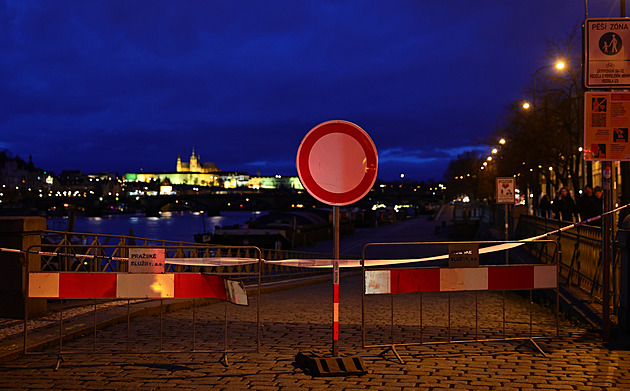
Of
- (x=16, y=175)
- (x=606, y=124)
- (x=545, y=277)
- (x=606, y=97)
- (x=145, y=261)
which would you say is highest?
(x=16, y=175)

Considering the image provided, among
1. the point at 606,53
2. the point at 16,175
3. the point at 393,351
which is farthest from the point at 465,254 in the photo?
the point at 16,175

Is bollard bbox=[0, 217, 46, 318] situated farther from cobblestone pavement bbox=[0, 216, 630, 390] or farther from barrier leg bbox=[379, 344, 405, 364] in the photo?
barrier leg bbox=[379, 344, 405, 364]

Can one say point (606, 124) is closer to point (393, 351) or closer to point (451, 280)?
point (451, 280)

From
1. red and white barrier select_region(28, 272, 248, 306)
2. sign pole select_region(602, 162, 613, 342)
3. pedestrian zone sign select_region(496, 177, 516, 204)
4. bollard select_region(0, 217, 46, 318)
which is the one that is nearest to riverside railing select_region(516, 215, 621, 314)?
sign pole select_region(602, 162, 613, 342)

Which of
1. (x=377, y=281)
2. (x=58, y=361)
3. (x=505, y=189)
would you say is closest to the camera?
(x=58, y=361)

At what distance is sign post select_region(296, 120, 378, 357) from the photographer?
6289 millimetres

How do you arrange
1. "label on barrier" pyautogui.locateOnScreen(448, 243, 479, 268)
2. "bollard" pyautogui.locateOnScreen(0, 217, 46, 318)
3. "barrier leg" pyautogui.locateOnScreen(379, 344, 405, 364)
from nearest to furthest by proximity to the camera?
"barrier leg" pyautogui.locateOnScreen(379, 344, 405, 364), "label on barrier" pyautogui.locateOnScreen(448, 243, 479, 268), "bollard" pyautogui.locateOnScreen(0, 217, 46, 318)

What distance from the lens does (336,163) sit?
20.9ft

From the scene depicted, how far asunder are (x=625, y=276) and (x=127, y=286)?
564 centimetres

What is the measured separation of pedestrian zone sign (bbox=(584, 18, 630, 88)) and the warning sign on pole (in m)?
0.16

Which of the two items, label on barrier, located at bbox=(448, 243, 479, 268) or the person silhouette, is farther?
the person silhouette

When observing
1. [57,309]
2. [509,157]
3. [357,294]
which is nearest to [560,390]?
[57,309]

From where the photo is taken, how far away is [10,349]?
21.8 ft

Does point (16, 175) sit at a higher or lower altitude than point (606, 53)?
higher
